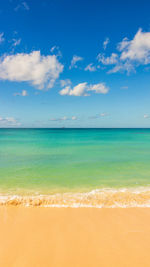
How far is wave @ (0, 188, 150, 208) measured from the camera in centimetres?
484

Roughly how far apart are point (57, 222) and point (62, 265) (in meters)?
1.21

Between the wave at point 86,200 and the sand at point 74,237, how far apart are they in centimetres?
27

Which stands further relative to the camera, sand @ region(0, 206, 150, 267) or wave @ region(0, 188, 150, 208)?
wave @ region(0, 188, 150, 208)

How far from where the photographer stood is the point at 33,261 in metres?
2.80

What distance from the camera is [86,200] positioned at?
16.9ft

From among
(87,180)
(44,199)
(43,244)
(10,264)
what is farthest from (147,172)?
(10,264)

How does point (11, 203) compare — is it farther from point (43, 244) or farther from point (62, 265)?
point (62, 265)

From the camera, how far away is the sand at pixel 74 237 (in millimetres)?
2842

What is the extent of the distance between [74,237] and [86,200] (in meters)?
1.78

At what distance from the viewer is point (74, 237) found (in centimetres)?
342

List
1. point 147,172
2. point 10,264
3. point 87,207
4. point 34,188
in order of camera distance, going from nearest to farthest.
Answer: point 10,264 < point 87,207 < point 34,188 < point 147,172

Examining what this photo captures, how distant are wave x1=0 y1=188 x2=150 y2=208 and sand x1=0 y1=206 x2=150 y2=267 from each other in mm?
A: 267

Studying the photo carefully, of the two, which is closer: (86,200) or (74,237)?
(74,237)

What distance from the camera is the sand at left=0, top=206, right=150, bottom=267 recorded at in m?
2.84
